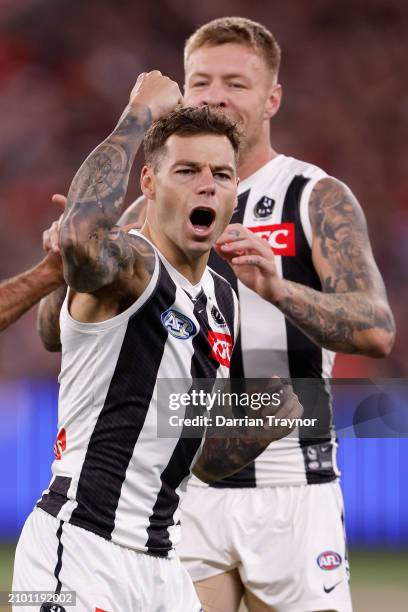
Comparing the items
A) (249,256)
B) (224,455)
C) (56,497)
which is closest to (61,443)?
(56,497)

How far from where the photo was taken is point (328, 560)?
392 cm

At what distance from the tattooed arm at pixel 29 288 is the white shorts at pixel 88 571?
A: 0.72 m

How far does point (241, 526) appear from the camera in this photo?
3.94m

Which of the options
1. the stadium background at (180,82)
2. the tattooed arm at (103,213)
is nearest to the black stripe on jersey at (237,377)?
the tattooed arm at (103,213)

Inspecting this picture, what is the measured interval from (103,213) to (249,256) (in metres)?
0.55

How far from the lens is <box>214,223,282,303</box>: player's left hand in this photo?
3.14 m

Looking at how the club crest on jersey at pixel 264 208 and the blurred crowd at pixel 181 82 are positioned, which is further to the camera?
the blurred crowd at pixel 181 82

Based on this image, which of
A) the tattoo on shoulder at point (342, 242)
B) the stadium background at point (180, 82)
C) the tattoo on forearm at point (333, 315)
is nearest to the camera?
the tattoo on forearm at point (333, 315)

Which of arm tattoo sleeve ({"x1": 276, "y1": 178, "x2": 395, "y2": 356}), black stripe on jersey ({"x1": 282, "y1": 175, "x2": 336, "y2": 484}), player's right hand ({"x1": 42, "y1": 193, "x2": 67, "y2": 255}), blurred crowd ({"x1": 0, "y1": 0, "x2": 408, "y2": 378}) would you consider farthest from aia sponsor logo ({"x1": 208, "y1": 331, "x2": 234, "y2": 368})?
blurred crowd ({"x1": 0, "y1": 0, "x2": 408, "y2": 378})

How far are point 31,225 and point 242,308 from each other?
673cm

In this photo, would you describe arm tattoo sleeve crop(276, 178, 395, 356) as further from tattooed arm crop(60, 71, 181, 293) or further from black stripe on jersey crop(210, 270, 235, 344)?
tattooed arm crop(60, 71, 181, 293)

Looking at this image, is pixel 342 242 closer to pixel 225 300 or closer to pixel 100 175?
pixel 225 300

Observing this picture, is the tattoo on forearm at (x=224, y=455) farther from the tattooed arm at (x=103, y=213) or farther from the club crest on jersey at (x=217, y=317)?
the tattooed arm at (x=103, y=213)

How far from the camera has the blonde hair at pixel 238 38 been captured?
4.34m
